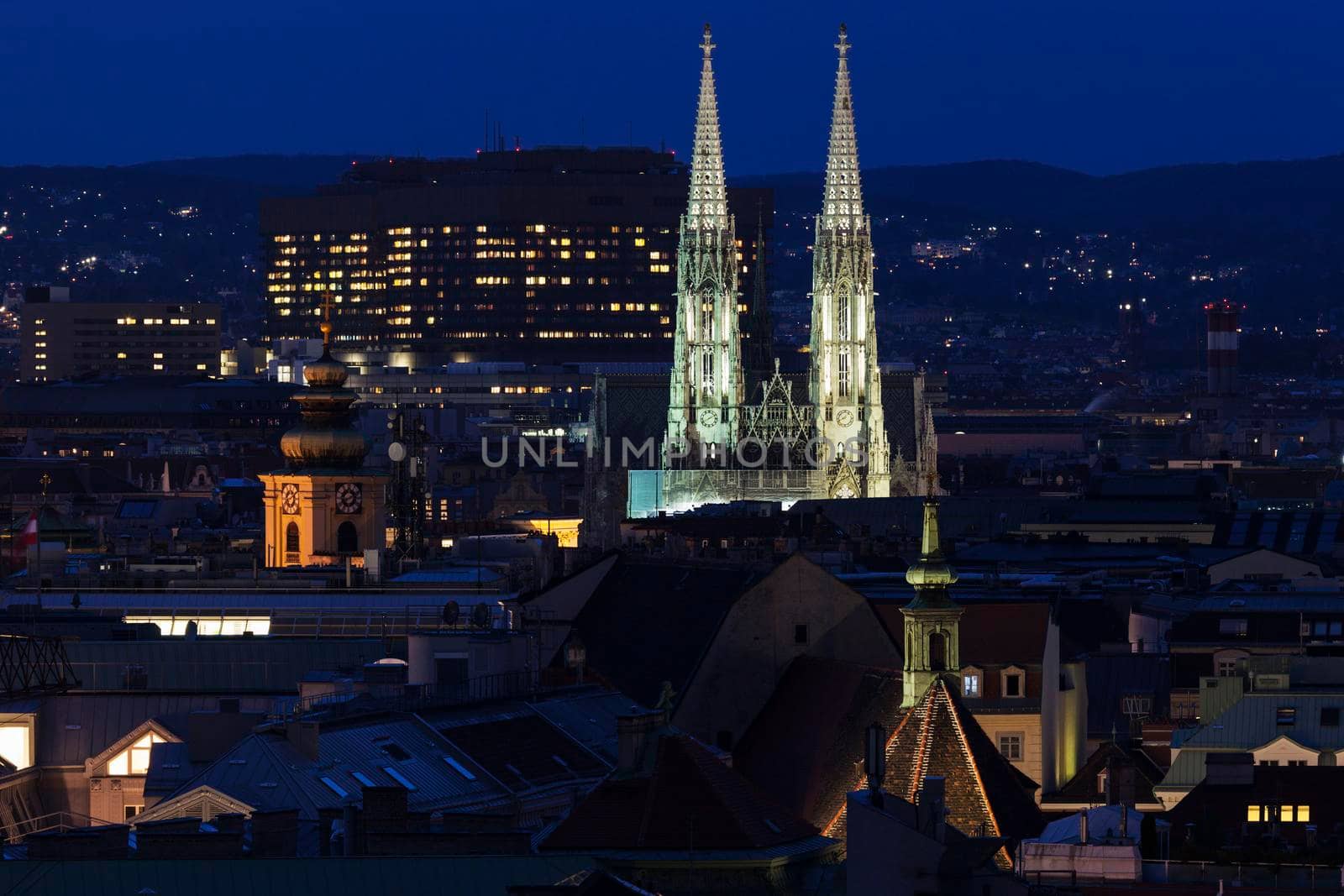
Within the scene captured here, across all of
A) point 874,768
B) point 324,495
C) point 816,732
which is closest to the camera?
point 874,768

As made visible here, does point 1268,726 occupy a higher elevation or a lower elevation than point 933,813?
lower

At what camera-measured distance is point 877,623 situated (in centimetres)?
9456

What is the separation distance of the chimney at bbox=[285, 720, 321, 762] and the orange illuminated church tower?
2561 inches

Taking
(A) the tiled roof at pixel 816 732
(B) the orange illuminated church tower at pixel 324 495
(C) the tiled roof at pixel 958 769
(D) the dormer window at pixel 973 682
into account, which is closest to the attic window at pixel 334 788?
(C) the tiled roof at pixel 958 769

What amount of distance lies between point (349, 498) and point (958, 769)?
6361 centimetres

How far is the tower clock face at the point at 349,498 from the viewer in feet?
455

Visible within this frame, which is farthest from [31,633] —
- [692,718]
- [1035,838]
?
[1035,838]

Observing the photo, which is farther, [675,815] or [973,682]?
[973,682]

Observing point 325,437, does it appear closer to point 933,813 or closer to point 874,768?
point 874,768

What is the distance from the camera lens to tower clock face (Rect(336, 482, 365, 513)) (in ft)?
455

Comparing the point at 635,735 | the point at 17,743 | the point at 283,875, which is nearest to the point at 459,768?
the point at 635,735

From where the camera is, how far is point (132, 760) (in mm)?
81000

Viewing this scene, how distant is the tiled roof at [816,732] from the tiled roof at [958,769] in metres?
1.75

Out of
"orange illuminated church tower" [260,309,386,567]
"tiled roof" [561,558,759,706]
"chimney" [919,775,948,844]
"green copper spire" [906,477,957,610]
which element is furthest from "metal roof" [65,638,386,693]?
"chimney" [919,775,948,844]
